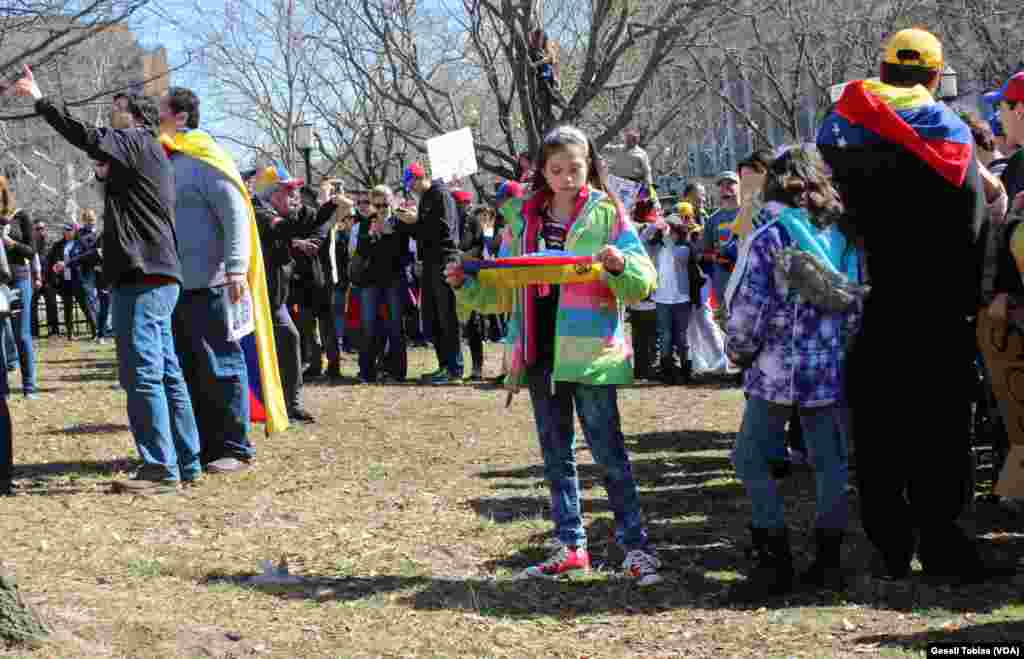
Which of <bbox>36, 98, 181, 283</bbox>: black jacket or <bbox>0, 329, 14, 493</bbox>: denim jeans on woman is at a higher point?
<bbox>36, 98, 181, 283</bbox>: black jacket

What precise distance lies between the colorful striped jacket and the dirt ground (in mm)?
949

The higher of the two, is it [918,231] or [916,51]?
[916,51]

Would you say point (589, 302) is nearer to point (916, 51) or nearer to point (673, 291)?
point (916, 51)

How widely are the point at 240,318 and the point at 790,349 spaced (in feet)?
14.0

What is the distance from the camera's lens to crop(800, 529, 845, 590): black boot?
5.31m

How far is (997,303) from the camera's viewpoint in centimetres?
527

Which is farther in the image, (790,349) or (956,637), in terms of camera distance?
(790,349)

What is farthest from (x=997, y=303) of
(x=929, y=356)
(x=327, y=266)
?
(x=327, y=266)

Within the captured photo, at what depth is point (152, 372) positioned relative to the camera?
7766 millimetres

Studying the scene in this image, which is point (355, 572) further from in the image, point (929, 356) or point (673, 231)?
point (673, 231)

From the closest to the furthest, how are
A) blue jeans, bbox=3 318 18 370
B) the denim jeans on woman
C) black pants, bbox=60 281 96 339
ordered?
the denim jeans on woman < blue jeans, bbox=3 318 18 370 < black pants, bbox=60 281 96 339

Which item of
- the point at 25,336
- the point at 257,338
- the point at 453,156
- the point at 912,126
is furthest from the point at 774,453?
the point at 453,156

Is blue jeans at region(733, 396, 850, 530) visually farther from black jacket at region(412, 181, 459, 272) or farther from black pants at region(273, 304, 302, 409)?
black jacket at region(412, 181, 459, 272)

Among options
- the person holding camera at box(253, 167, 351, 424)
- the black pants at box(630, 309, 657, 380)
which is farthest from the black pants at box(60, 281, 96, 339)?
the person holding camera at box(253, 167, 351, 424)
